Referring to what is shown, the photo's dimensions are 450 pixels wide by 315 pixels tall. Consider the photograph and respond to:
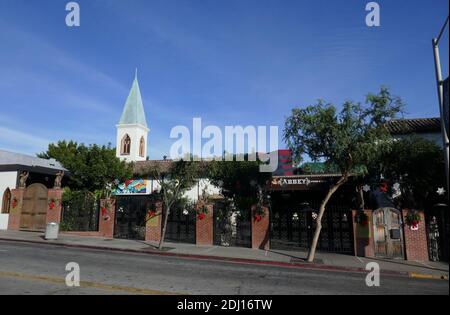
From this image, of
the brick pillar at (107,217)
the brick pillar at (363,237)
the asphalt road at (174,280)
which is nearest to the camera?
the asphalt road at (174,280)

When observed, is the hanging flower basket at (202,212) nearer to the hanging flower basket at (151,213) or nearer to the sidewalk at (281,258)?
the sidewalk at (281,258)

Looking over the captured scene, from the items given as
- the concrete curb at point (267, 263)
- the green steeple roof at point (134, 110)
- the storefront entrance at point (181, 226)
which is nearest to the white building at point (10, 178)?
the concrete curb at point (267, 263)

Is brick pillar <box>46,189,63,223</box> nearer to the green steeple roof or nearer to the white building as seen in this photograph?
the white building

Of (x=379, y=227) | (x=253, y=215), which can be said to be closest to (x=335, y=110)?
(x=379, y=227)

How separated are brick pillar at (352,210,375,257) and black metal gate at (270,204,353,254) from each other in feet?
1.29

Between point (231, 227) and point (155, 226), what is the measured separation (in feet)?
15.1

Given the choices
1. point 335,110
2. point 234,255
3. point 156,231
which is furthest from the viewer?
point 156,231

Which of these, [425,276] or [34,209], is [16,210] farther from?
[425,276]

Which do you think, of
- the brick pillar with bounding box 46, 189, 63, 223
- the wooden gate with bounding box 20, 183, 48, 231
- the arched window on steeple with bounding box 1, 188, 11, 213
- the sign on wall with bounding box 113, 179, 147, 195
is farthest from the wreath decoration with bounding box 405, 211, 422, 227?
the sign on wall with bounding box 113, 179, 147, 195

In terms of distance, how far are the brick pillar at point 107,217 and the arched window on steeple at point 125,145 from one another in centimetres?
3823

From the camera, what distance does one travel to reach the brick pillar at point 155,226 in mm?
19703

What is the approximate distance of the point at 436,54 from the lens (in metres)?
6.82
